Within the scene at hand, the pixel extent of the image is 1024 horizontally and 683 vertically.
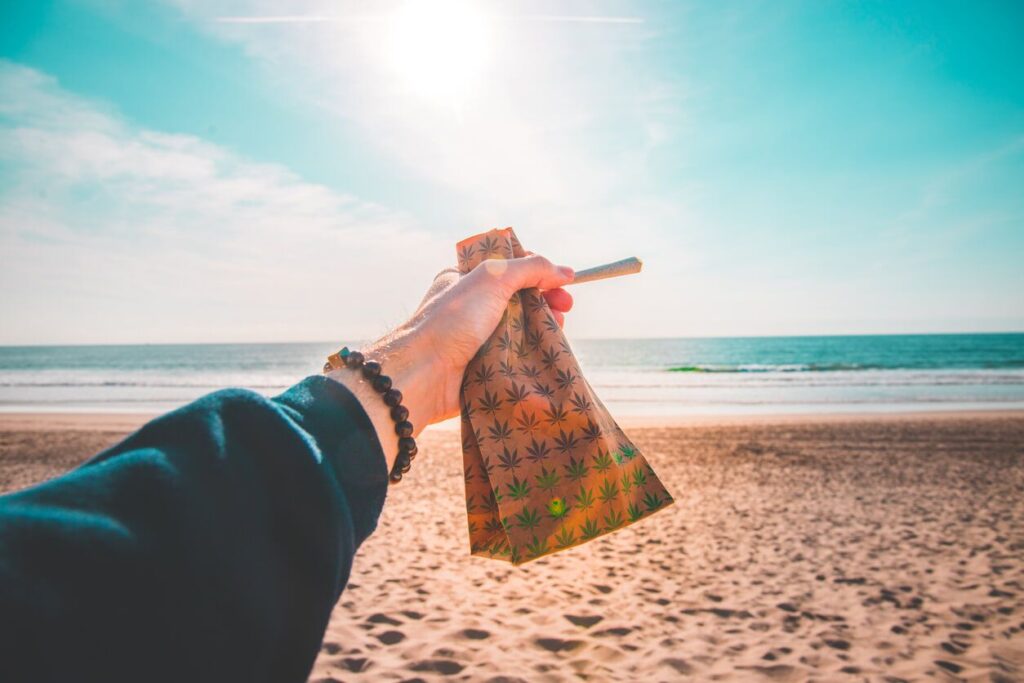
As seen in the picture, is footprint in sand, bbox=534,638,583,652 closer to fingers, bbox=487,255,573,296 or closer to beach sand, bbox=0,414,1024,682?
beach sand, bbox=0,414,1024,682

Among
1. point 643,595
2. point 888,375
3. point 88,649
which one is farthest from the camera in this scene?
point 888,375

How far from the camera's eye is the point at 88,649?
1.76 feet

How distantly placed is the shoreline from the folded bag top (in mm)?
14045

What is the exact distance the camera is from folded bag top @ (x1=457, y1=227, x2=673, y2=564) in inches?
67.7

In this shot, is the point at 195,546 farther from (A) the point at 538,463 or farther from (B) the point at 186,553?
(A) the point at 538,463

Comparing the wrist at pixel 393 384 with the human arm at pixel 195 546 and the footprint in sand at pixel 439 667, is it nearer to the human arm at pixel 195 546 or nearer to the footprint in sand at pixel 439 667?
the human arm at pixel 195 546

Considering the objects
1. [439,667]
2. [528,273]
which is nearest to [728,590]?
[439,667]

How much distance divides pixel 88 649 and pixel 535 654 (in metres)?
4.61

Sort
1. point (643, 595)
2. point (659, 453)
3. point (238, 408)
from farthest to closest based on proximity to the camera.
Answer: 1. point (659, 453)
2. point (643, 595)
3. point (238, 408)

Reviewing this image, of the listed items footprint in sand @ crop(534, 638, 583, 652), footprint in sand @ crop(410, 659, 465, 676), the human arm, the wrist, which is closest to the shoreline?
footprint in sand @ crop(534, 638, 583, 652)

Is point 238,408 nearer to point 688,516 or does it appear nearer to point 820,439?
point 688,516

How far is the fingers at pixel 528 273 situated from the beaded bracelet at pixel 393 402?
0.64 meters

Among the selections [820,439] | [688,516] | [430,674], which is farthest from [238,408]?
[820,439]

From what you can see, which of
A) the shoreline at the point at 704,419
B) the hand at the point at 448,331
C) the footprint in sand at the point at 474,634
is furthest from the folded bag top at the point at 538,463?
the shoreline at the point at 704,419
